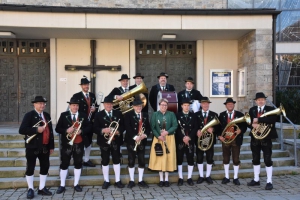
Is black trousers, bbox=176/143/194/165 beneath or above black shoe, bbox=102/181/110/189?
above

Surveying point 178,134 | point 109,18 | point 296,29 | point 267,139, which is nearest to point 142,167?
point 178,134

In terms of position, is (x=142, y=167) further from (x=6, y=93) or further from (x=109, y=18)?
(x=6, y=93)

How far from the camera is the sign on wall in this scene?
12062 mm

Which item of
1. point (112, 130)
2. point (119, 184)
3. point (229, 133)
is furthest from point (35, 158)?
point (229, 133)

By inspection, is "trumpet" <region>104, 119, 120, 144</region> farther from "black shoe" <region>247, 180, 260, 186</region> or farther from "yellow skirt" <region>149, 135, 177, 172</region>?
"black shoe" <region>247, 180, 260, 186</region>

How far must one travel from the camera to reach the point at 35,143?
21.6 ft

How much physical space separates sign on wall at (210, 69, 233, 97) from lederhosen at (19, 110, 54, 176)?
7.04 meters

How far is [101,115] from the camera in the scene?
7285 mm

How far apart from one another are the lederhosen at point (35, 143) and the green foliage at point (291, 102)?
905 centimetres

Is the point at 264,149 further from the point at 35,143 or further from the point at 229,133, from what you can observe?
the point at 35,143

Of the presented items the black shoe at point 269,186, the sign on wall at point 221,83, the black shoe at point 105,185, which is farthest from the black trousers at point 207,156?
the sign on wall at point 221,83

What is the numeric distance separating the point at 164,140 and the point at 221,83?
18.7 ft

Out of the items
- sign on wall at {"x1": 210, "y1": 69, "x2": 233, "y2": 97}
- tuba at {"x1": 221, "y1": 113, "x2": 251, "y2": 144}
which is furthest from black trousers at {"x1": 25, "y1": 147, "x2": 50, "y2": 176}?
sign on wall at {"x1": 210, "y1": 69, "x2": 233, "y2": 97}

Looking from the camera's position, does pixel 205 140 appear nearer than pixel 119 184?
No
